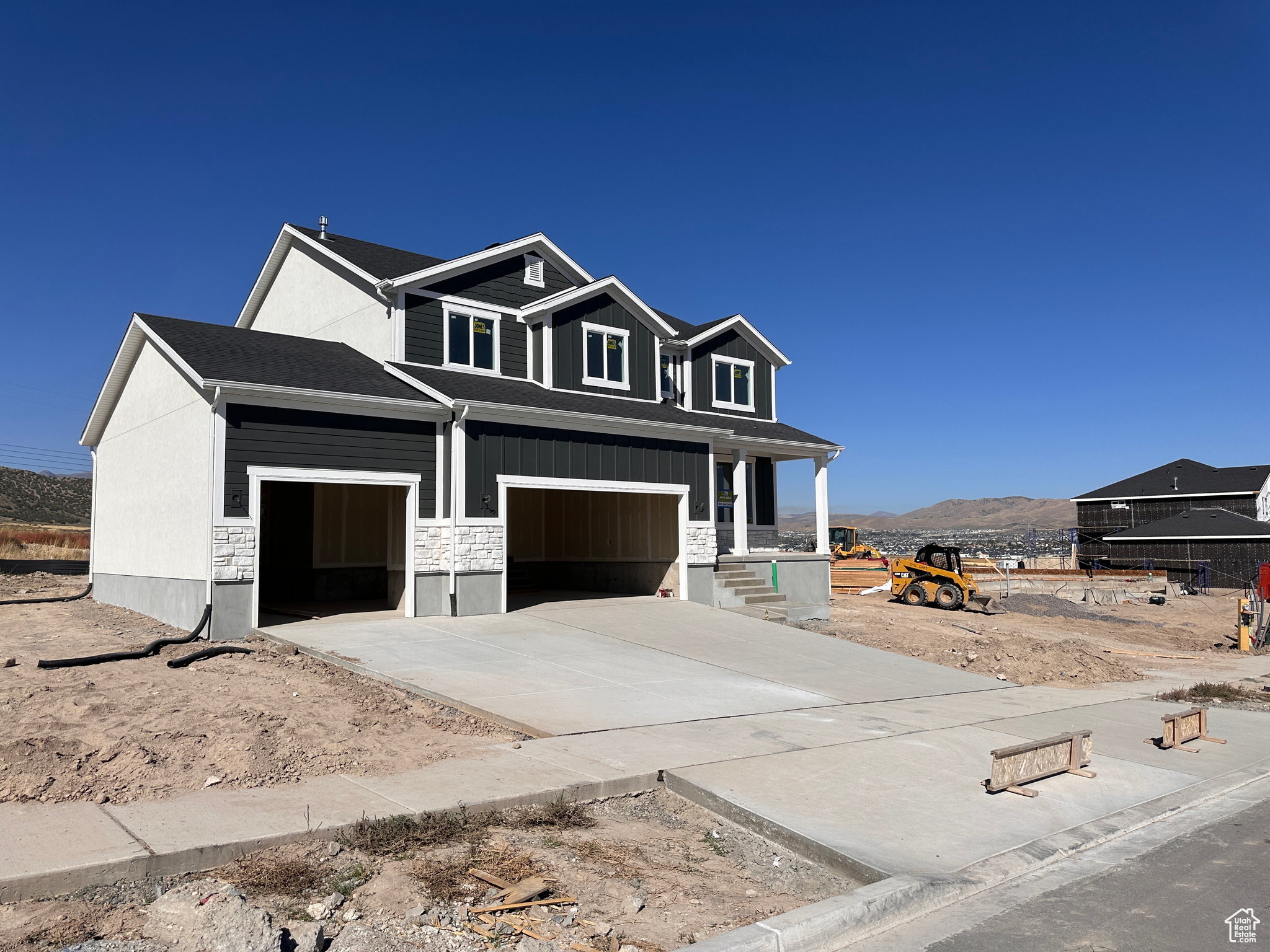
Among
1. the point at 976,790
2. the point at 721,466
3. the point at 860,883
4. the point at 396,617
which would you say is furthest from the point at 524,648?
the point at 721,466

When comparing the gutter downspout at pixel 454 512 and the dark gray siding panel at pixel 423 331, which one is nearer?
→ the gutter downspout at pixel 454 512

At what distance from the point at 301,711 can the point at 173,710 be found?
121 centimetres

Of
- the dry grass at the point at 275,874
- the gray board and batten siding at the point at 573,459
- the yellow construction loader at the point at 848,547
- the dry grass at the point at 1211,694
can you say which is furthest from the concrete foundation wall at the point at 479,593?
the yellow construction loader at the point at 848,547

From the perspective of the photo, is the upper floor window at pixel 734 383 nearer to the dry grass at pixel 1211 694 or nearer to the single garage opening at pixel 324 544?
the single garage opening at pixel 324 544

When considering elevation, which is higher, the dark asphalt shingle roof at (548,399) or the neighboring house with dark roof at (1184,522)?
the dark asphalt shingle roof at (548,399)

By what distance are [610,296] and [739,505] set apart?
6.34 m

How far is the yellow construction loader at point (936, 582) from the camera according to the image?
1148 inches

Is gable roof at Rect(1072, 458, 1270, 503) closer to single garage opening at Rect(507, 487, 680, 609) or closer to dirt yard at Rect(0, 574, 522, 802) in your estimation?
single garage opening at Rect(507, 487, 680, 609)

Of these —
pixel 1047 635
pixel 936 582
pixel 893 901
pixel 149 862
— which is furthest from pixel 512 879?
pixel 936 582

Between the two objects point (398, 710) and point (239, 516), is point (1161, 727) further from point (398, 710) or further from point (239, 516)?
point (239, 516)

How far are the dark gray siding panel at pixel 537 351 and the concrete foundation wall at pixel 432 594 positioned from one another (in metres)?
5.89

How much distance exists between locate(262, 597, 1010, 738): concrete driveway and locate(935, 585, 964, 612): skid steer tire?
1282 cm

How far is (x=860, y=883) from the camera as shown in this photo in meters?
5.96

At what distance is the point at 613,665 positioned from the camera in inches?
537
